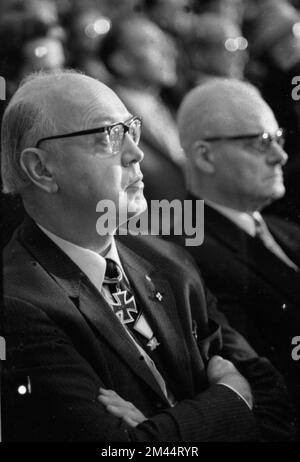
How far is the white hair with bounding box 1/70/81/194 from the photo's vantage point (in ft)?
7.13

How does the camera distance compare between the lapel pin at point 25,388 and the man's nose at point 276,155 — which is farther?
the man's nose at point 276,155

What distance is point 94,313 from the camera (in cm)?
219

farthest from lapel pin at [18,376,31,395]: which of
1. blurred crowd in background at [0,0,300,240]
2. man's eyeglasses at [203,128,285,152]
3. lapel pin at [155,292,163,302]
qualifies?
man's eyeglasses at [203,128,285,152]

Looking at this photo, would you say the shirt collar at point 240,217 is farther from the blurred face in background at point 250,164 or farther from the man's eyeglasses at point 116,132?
the man's eyeglasses at point 116,132

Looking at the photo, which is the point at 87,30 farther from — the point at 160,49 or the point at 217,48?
the point at 217,48

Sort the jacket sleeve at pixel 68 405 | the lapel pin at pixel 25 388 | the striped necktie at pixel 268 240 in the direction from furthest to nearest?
1. the striped necktie at pixel 268 240
2. the lapel pin at pixel 25 388
3. the jacket sleeve at pixel 68 405

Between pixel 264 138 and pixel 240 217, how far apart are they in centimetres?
27

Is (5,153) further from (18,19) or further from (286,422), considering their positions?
(286,422)

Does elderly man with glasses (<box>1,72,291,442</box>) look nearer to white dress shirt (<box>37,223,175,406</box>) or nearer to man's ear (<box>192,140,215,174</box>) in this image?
white dress shirt (<box>37,223,175,406</box>)

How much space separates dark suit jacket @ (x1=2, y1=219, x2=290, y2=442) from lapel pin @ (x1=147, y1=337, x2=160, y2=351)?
2 centimetres

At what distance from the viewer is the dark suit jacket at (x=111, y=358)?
2125 millimetres

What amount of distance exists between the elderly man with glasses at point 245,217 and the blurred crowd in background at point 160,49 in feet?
0.18

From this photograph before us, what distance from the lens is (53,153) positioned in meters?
2.20

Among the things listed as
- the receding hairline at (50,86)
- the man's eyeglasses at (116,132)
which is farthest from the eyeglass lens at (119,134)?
the receding hairline at (50,86)
